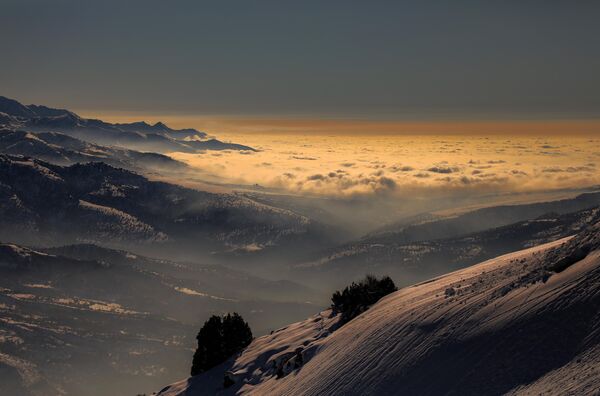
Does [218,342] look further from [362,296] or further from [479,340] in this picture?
[479,340]

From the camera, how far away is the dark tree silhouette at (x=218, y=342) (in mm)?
72312

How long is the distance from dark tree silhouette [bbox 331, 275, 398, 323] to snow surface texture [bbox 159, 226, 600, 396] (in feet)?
17.2

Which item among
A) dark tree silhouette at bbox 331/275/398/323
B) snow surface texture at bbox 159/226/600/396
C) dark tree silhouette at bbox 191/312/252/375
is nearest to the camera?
snow surface texture at bbox 159/226/600/396

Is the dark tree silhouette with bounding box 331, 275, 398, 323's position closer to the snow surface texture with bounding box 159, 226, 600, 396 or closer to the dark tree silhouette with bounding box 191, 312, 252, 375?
the snow surface texture with bounding box 159, 226, 600, 396

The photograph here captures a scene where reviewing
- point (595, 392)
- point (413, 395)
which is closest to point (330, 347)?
point (413, 395)

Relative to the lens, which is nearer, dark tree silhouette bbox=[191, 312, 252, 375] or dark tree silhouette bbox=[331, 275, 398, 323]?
dark tree silhouette bbox=[331, 275, 398, 323]

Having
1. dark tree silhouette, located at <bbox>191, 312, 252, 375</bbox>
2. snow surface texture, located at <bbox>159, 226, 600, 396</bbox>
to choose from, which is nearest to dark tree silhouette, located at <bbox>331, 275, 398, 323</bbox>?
snow surface texture, located at <bbox>159, 226, 600, 396</bbox>

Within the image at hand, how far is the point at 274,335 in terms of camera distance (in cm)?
7275

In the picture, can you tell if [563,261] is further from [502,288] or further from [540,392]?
[540,392]

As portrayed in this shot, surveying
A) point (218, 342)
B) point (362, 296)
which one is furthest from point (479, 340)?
point (218, 342)

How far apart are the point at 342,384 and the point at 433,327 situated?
800 centimetres

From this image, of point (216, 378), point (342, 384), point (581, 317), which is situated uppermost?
point (581, 317)

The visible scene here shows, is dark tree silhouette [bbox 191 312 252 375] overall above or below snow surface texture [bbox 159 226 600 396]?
below

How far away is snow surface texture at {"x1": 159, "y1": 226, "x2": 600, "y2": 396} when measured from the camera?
113 feet
